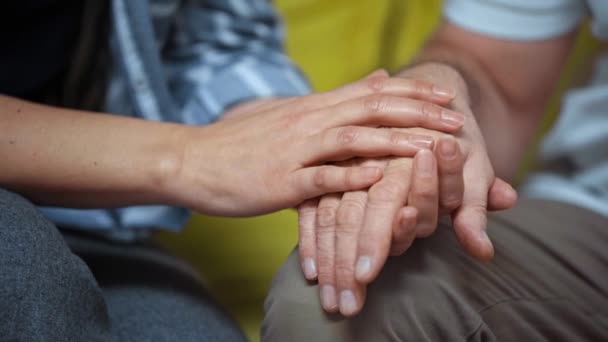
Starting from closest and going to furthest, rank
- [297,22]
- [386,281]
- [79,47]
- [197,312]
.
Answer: [386,281]
[197,312]
[79,47]
[297,22]

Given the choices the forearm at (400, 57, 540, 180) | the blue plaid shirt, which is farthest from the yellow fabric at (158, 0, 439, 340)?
the forearm at (400, 57, 540, 180)

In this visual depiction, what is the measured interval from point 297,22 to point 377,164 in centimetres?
66

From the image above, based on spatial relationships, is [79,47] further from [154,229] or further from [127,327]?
[127,327]

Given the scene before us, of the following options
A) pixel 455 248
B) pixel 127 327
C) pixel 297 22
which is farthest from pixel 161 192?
pixel 297 22

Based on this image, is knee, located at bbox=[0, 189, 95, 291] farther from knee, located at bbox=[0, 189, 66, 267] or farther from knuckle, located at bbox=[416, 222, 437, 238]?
knuckle, located at bbox=[416, 222, 437, 238]

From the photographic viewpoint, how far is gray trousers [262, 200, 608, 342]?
0.50 m

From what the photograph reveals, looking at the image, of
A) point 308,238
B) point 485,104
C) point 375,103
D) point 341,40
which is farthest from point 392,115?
point 341,40

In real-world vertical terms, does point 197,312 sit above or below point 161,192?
below

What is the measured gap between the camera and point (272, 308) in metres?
0.53

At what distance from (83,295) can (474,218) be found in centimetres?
31

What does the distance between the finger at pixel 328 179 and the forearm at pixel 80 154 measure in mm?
113

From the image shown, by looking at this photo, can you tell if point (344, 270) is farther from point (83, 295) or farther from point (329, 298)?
point (83, 295)

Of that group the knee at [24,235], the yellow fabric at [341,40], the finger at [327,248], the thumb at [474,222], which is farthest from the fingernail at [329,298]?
the yellow fabric at [341,40]

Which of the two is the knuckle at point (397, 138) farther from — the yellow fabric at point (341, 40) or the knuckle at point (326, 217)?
the yellow fabric at point (341, 40)
